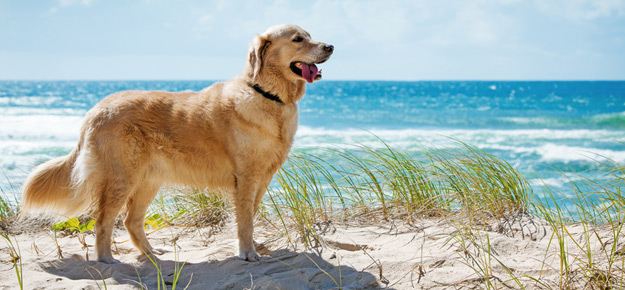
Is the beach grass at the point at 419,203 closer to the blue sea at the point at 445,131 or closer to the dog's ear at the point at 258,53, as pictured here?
the dog's ear at the point at 258,53

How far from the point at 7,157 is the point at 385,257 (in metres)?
12.9

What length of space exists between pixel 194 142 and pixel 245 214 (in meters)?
0.62

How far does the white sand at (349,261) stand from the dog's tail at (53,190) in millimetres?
377

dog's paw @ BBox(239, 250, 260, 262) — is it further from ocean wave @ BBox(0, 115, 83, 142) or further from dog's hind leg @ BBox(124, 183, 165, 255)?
ocean wave @ BBox(0, 115, 83, 142)

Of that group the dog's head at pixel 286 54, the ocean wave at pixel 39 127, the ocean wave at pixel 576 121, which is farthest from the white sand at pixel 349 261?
the ocean wave at pixel 576 121

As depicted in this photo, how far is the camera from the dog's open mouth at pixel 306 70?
10.8ft

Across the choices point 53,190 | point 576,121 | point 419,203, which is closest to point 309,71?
point 419,203

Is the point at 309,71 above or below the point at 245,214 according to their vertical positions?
above

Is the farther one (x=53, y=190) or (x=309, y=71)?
(x=53, y=190)

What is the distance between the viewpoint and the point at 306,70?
3.29 m

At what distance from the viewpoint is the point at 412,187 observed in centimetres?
419

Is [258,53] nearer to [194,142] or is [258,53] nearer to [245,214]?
[194,142]

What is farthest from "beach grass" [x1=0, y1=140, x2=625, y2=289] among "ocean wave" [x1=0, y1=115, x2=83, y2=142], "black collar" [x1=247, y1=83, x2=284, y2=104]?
"ocean wave" [x1=0, y1=115, x2=83, y2=142]

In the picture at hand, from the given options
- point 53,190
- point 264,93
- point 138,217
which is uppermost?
point 264,93
